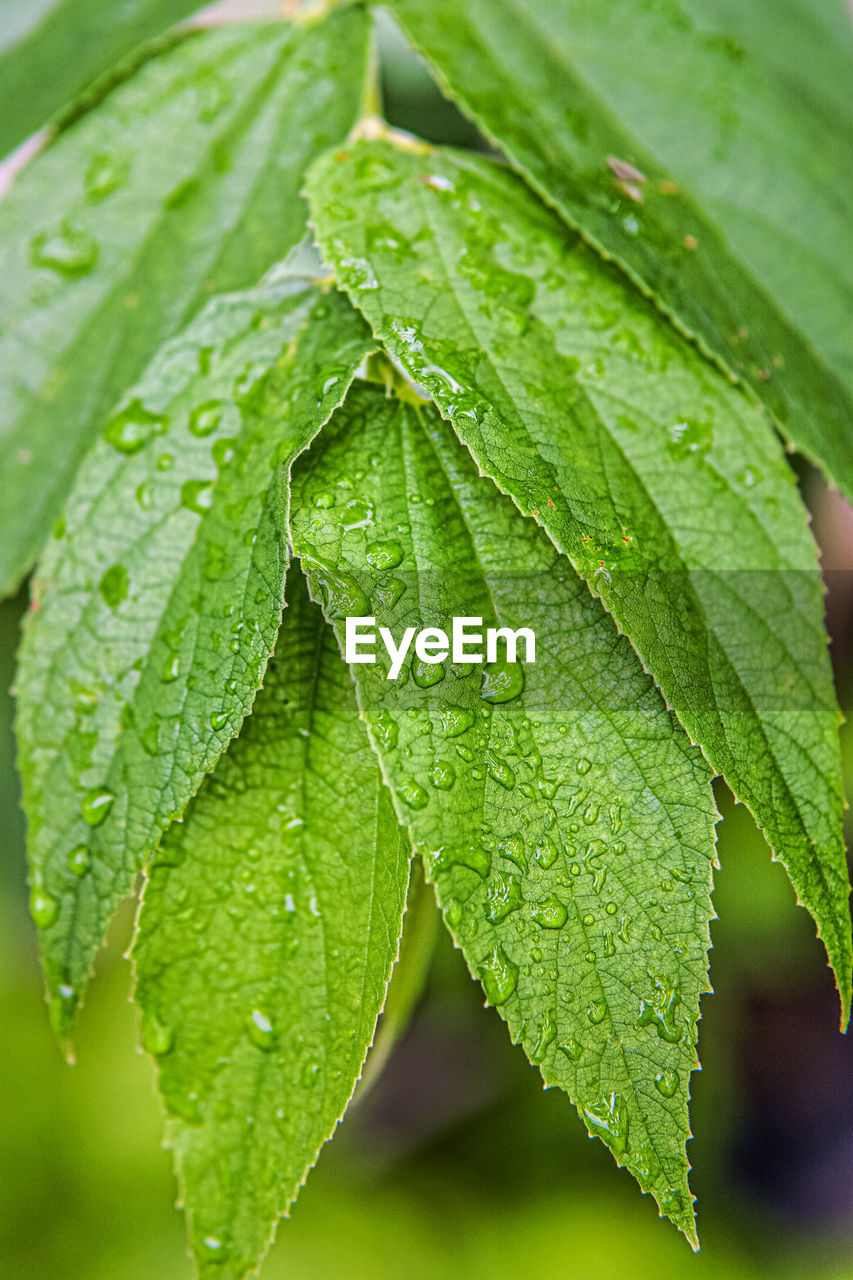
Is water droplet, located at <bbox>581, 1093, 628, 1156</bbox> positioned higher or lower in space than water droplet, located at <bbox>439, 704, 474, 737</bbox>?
lower

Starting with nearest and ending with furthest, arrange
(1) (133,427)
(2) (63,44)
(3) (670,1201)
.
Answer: (3) (670,1201) → (1) (133,427) → (2) (63,44)

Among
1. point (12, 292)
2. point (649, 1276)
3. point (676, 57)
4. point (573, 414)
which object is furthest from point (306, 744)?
point (649, 1276)

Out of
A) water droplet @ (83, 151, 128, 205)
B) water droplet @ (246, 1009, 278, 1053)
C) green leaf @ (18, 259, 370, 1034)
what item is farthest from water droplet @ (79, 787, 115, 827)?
water droplet @ (83, 151, 128, 205)

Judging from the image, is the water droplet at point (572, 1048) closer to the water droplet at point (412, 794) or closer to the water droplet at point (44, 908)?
the water droplet at point (412, 794)

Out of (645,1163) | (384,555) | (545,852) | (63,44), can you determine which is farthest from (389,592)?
(63,44)

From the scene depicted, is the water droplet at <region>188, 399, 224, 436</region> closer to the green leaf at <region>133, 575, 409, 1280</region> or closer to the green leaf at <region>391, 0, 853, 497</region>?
the green leaf at <region>133, 575, 409, 1280</region>

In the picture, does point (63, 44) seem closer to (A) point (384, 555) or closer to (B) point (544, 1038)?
(A) point (384, 555)
